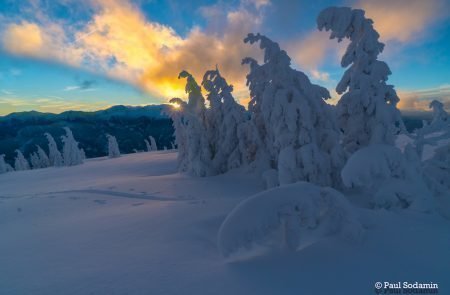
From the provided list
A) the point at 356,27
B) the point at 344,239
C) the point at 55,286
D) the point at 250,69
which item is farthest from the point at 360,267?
the point at 250,69

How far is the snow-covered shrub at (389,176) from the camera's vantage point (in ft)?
23.0

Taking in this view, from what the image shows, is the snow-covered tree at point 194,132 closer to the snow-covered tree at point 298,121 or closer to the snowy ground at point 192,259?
the snow-covered tree at point 298,121

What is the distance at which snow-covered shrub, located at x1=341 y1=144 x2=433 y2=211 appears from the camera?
23.0 feet

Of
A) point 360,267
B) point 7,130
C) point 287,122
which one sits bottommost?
point 360,267

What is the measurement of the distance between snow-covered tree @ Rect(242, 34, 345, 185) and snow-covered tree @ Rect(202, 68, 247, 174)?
7913 millimetres

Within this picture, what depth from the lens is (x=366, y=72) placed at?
1035 cm

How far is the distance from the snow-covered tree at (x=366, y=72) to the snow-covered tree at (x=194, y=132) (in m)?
12.4

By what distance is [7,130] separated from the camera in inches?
7539

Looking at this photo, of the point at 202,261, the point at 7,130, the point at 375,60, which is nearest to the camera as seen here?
the point at 202,261

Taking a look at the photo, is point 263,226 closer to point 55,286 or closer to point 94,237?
point 55,286

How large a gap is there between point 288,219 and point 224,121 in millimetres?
16043

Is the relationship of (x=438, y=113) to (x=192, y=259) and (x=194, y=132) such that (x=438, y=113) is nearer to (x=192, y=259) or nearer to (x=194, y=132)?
(x=192, y=259)

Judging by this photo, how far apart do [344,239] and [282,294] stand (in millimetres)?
2140

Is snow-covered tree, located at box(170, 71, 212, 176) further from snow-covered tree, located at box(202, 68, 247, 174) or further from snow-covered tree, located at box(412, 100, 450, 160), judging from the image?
snow-covered tree, located at box(412, 100, 450, 160)
